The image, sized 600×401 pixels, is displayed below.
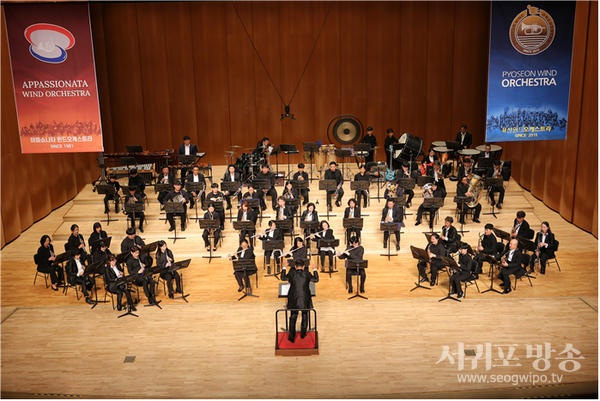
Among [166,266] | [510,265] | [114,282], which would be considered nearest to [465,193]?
[510,265]

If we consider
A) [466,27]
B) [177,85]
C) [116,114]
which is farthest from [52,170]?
[466,27]

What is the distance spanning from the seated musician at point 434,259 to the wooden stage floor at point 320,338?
298 millimetres

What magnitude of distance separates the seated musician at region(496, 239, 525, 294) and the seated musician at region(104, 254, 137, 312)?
6.87m

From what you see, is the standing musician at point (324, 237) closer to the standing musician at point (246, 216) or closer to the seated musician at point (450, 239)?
the standing musician at point (246, 216)

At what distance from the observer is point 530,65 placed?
28.9 feet

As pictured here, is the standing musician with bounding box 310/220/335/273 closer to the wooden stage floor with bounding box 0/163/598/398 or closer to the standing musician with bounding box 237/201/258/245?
the wooden stage floor with bounding box 0/163/598/398

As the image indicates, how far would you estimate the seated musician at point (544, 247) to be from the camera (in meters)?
10.4

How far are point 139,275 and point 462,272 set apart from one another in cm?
599

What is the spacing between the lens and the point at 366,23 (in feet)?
55.8

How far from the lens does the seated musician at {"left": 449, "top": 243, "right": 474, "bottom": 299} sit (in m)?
9.54

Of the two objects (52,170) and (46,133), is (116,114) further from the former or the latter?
(46,133)

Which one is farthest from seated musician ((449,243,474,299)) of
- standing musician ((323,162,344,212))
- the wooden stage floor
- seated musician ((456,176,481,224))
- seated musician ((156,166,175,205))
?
seated musician ((156,166,175,205))

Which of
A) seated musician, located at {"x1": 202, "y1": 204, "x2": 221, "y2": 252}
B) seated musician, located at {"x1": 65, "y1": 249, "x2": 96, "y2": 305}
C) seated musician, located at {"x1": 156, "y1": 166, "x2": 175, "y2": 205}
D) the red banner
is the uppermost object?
the red banner

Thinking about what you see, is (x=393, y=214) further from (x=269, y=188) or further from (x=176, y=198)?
(x=176, y=198)
